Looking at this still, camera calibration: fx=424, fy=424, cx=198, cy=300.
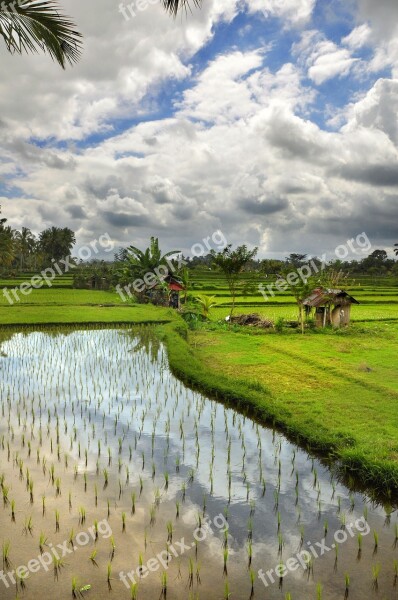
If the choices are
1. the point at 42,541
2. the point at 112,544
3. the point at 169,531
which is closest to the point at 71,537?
the point at 42,541

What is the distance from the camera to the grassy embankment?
6.11 m

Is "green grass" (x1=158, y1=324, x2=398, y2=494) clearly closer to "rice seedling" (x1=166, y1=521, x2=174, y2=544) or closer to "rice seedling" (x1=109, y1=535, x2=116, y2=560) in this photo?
"rice seedling" (x1=166, y1=521, x2=174, y2=544)

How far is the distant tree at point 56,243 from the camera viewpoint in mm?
70438

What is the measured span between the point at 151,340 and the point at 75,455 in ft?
31.6

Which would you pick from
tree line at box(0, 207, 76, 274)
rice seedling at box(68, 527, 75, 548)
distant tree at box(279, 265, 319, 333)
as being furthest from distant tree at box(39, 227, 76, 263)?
rice seedling at box(68, 527, 75, 548)

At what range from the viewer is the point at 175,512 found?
4.56 m

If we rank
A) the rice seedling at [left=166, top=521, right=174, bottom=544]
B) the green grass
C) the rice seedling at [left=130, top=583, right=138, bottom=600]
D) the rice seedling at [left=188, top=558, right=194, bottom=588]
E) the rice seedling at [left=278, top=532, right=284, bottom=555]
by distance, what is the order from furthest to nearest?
the green grass → the rice seedling at [left=166, top=521, right=174, bottom=544] → the rice seedling at [left=278, top=532, right=284, bottom=555] → the rice seedling at [left=188, top=558, right=194, bottom=588] → the rice seedling at [left=130, top=583, right=138, bottom=600]

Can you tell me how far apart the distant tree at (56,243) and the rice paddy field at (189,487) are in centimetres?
6322

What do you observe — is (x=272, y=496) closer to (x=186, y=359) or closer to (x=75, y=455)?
(x=75, y=455)

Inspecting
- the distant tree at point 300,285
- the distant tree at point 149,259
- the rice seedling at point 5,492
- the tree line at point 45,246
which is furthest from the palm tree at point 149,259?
the tree line at point 45,246

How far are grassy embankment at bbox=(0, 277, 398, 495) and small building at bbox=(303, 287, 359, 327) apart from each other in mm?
785

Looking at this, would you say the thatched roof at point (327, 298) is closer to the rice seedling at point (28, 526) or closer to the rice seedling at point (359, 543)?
the rice seedling at point (359, 543)

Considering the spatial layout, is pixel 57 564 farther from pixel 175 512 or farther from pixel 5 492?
pixel 5 492

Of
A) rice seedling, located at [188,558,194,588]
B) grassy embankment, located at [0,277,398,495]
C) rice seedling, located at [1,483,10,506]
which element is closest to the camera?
rice seedling, located at [188,558,194,588]
